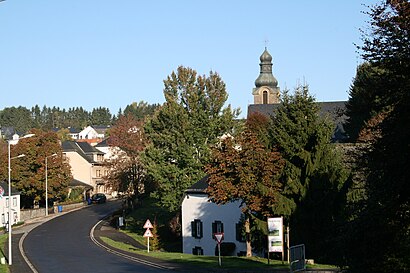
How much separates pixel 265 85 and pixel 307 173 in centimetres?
9698

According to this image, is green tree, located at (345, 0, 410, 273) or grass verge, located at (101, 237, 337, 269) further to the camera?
grass verge, located at (101, 237, 337, 269)

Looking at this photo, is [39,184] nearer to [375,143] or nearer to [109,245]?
[109,245]

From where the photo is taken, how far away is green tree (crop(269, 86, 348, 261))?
40656 mm

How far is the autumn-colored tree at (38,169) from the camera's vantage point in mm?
83125

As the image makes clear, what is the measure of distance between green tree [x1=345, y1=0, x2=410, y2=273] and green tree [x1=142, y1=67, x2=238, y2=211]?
4120 centimetres

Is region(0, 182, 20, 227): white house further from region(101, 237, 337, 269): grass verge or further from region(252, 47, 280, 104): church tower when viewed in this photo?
region(252, 47, 280, 104): church tower

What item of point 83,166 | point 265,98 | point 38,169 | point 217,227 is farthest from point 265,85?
point 217,227

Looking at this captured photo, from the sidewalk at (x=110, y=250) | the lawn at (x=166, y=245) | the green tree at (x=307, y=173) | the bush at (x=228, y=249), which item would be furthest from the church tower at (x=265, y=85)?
the green tree at (x=307, y=173)

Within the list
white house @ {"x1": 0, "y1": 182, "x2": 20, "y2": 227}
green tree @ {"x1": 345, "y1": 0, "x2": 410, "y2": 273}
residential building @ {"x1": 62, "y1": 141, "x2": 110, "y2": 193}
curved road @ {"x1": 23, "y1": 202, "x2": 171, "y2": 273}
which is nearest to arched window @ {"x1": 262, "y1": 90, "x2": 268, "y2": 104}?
residential building @ {"x1": 62, "y1": 141, "x2": 110, "y2": 193}

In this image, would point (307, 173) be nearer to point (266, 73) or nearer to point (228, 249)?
point (228, 249)

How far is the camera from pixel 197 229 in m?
52.6

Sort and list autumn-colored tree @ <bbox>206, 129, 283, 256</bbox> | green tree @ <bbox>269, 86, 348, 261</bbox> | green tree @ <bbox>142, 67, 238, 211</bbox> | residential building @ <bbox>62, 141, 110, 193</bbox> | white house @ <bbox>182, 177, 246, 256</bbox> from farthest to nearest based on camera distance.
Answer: residential building @ <bbox>62, 141, 110, 193</bbox> → green tree @ <bbox>142, 67, 238, 211</bbox> → white house @ <bbox>182, 177, 246, 256</bbox> → green tree @ <bbox>269, 86, 348, 261</bbox> → autumn-colored tree @ <bbox>206, 129, 283, 256</bbox>

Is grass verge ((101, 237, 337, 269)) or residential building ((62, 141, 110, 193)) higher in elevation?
residential building ((62, 141, 110, 193))

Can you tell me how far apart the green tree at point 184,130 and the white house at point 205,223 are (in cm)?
737
